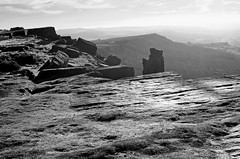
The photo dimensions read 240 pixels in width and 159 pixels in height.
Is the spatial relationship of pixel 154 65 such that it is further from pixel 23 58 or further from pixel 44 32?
pixel 44 32

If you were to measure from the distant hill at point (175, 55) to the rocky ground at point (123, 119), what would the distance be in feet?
305

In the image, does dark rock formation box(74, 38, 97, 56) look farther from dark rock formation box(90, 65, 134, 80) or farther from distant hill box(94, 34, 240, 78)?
distant hill box(94, 34, 240, 78)

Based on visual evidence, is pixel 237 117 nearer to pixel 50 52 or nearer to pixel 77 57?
pixel 77 57

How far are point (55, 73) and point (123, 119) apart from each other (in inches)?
504

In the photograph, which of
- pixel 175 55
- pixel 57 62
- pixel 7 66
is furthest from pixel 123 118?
pixel 175 55

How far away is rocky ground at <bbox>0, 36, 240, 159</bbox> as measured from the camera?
11016 mm

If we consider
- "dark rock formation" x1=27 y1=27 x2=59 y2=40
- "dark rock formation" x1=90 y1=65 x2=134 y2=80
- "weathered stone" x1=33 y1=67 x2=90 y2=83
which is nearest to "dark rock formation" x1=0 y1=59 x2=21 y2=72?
"weathered stone" x1=33 y1=67 x2=90 y2=83

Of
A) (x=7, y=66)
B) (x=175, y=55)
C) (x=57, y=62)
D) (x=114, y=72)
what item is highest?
(x=57, y=62)

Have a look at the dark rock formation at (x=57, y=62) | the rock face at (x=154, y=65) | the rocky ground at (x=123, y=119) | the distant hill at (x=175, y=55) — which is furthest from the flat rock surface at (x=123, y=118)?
the distant hill at (x=175, y=55)

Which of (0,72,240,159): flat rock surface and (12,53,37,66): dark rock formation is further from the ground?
(12,53,37,66): dark rock formation

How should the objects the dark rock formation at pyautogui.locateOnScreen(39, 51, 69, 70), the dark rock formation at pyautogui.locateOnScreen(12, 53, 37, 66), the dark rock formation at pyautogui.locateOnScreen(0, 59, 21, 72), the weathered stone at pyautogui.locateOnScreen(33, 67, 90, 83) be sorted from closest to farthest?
the weathered stone at pyautogui.locateOnScreen(33, 67, 90, 83) → the dark rock formation at pyautogui.locateOnScreen(39, 51, 69, 70) → the dark rock formation at pyautogui.locateOnScreen(0, 59, 21, 72) → the dark rock formation at pyautogui.locateOnScreen(12, 53, 37, 66)

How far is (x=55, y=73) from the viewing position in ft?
82.8

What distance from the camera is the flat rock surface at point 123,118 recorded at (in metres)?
11.0

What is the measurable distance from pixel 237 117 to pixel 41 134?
10.3 metres
